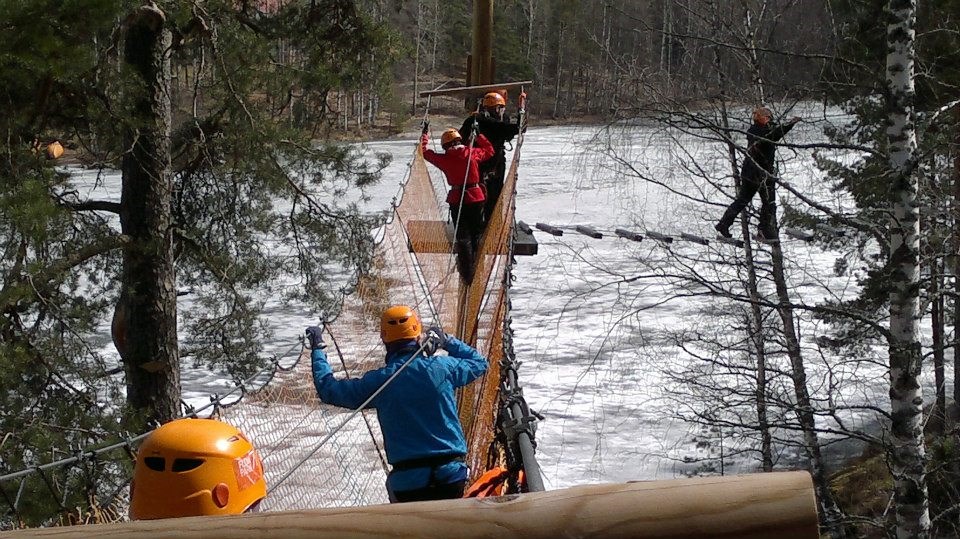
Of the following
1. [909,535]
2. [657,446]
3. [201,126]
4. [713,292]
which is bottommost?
[657,446]

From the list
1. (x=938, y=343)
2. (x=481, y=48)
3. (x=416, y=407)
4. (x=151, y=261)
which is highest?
(x=481, y=48)

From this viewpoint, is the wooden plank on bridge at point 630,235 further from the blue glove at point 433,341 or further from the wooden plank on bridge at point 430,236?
the blue glove at point 433,341

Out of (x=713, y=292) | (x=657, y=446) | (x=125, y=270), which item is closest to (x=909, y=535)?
(x=713, y=292)

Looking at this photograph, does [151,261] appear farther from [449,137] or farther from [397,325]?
[397,325]

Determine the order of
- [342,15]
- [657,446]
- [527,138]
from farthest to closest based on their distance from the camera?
[527,138]
[657,446]
[342,15]

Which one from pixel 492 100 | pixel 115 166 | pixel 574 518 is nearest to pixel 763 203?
pixel 492 100

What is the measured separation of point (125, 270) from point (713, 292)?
5.21 meters

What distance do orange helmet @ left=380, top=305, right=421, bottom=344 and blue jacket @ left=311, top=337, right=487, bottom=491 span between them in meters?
0.05

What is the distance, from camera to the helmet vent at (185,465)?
2.27 meters

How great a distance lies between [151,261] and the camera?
8156 mm

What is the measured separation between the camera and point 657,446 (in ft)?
44.7

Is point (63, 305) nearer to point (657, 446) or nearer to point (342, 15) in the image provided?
point (342, 15)

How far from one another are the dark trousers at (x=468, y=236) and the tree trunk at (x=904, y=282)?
443cm

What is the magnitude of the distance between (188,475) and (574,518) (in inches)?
61.8
